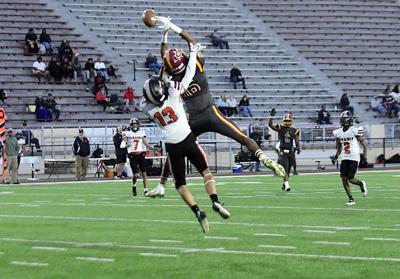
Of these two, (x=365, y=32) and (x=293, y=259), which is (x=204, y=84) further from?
(x=365, y=32)

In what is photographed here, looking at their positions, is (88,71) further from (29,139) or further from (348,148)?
(348,148)

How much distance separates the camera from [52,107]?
128ft

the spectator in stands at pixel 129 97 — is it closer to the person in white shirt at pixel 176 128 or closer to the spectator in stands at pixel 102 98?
the spectator in stands at pixel 102 98

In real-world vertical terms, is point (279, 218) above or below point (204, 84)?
below

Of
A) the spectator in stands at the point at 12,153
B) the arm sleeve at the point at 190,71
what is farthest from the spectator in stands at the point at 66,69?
the arm sleeve at the point at 190,71

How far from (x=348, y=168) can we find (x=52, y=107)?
21.8m

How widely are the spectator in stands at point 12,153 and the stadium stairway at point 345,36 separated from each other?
19688mm

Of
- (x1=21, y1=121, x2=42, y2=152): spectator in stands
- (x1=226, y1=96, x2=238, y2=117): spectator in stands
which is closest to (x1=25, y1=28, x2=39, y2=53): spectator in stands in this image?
(x1=21, y1=121, x2=42, y2=152): spectator in stands

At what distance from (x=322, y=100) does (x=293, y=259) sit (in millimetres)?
36426

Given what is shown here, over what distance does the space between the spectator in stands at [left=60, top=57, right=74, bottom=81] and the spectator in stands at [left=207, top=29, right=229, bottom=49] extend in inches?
327

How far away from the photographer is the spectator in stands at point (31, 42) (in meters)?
42.2

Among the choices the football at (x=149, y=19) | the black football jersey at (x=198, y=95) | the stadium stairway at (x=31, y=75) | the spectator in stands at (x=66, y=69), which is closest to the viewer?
the football at (x=149, y=19)

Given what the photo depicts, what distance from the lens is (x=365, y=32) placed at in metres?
52.7

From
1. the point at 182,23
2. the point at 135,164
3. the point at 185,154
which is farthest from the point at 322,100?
the point at 185,154
